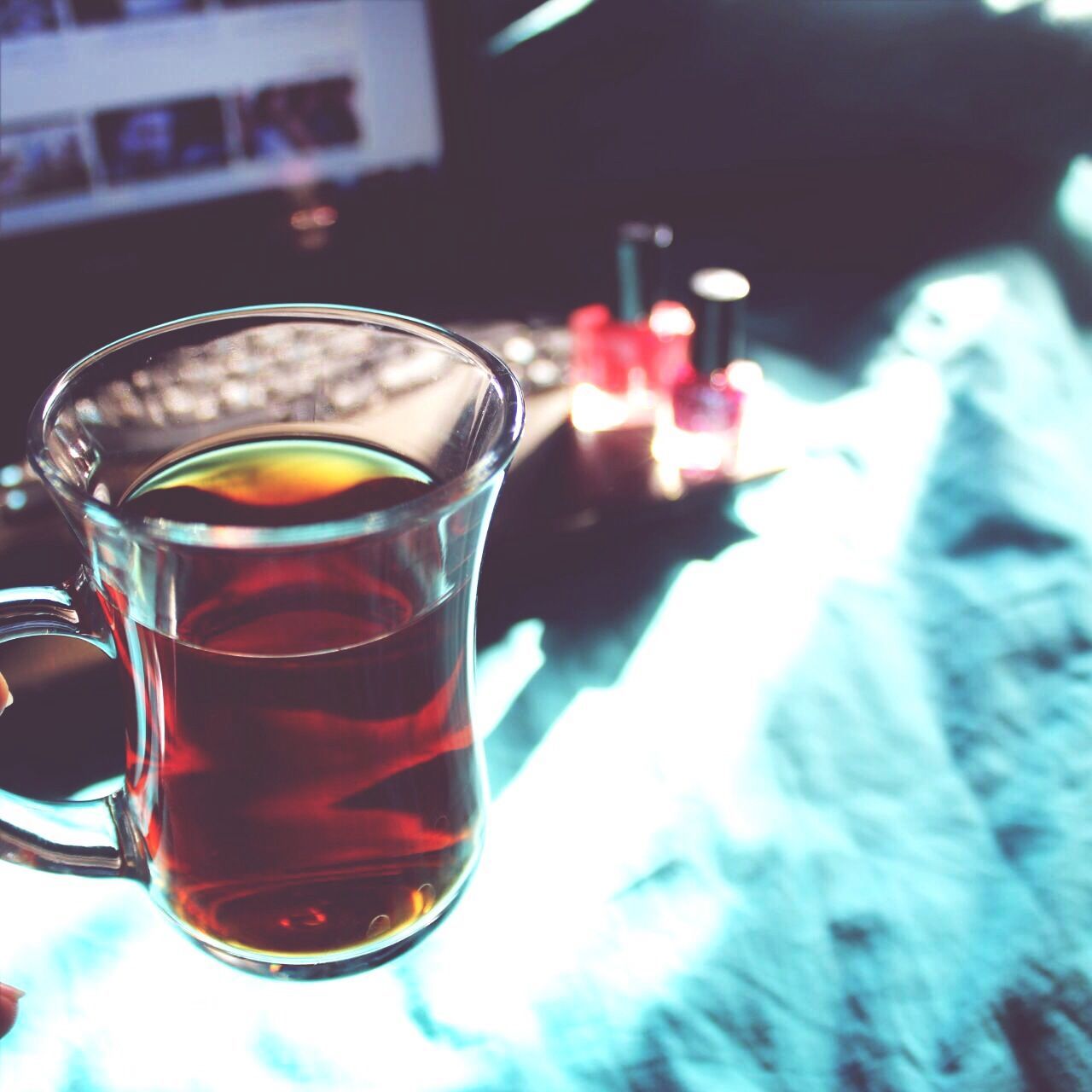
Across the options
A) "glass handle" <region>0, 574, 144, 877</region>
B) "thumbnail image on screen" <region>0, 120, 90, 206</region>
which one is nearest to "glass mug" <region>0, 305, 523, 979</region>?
"glass handle" <region>0, 574, 144, 877</region>

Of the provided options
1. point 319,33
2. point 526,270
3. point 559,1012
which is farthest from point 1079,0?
point 559,1012

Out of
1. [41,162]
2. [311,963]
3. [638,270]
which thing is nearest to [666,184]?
[638,270]

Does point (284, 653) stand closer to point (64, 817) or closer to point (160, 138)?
point (64, 817)

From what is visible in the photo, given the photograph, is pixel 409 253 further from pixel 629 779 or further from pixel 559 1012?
pixel 559 1012

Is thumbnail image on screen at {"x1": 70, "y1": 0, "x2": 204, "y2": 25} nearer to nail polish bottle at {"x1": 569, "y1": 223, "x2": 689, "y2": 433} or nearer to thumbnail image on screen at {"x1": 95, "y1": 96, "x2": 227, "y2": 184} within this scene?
thumbnail image on screen at {"x1": 95, "y1": 96, "x2": 227, "y2": 184}

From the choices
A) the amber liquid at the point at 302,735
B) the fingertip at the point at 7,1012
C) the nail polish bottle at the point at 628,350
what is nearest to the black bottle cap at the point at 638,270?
the nail polish bottle at the point at 628,350

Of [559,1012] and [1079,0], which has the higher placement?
[1079,0]
